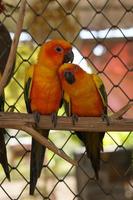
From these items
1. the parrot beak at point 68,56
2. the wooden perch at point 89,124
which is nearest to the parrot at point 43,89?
the parrot beak at point 68,56

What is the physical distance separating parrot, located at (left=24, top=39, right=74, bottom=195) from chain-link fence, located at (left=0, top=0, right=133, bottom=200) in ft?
0.53

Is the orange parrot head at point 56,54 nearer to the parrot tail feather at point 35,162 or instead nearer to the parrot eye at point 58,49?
the parrot eye at point 58,49

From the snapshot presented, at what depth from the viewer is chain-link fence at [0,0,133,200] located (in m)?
1.03

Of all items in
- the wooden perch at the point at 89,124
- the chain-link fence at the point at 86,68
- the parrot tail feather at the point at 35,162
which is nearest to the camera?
the wooden perch at the point at 89,124

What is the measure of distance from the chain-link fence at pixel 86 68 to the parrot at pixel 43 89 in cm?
16

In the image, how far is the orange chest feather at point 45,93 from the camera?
0.84 m

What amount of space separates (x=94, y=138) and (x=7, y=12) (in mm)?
352

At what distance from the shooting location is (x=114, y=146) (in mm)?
1055

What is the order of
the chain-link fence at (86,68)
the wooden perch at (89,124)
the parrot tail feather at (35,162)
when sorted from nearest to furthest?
the wooden perch at (89,124) < the parrot tail feather at (35,162) < the chain-link fence at (86,68)

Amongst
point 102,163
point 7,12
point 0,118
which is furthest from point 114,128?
point 7,12

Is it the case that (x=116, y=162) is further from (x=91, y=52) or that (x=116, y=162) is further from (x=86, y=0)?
(x=86, y=0)

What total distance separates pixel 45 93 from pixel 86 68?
0.81ft

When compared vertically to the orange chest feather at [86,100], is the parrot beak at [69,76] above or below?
above

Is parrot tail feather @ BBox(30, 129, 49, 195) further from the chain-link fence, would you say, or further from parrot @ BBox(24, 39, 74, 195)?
the chain-link fence
